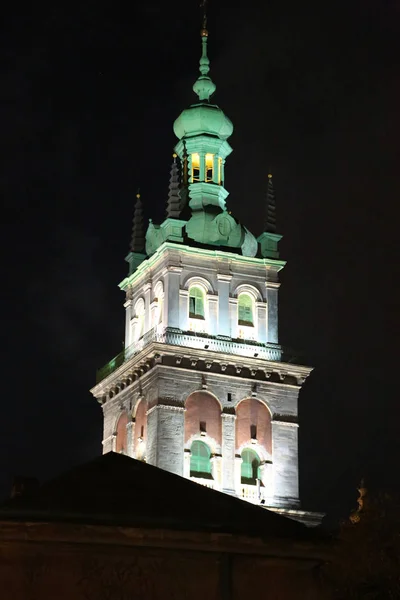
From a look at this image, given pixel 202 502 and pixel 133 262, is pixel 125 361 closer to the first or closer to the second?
pixel 133 262

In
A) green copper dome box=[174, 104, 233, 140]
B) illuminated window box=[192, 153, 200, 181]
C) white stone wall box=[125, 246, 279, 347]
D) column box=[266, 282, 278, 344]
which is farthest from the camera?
green copper dome box=[174, 104, 233, 140]

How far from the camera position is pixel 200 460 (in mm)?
76750

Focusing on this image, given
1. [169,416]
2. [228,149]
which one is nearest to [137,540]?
[169,416]

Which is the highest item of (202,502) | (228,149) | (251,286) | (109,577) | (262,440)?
(228,149)

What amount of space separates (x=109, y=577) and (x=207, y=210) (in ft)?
174

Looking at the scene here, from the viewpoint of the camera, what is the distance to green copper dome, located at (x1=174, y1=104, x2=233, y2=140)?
86375mm

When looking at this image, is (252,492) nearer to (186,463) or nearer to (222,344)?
(186,463)

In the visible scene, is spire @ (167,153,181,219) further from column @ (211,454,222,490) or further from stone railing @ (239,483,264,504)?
stone railing @ (239,483,264,504)

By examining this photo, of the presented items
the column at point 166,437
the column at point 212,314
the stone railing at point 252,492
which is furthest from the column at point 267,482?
the column at point 212,314

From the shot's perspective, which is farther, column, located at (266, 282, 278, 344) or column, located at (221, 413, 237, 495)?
column, located at (266, 282, 278, 344)

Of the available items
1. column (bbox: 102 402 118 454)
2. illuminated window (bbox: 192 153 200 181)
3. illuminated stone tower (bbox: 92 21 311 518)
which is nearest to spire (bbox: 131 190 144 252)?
illuminated stone tower (bbox: 92 21 311 518)

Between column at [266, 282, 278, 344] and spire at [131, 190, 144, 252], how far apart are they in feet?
26.9

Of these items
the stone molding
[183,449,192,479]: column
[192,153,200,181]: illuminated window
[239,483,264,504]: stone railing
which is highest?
[192,153,200,181]: illuminated window

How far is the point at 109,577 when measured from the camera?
31766mm
